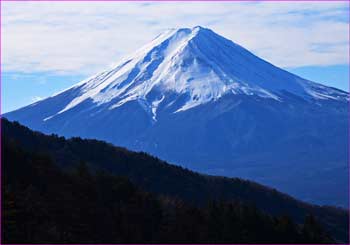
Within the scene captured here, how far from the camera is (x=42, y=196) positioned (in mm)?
28766

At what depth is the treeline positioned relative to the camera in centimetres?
2786

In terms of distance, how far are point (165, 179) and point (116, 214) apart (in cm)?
2557

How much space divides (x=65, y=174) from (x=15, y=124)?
20.6 m

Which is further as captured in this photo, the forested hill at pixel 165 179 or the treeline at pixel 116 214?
the forested hill at pixel 165 179

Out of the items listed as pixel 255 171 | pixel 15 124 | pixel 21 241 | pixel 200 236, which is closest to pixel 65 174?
pixel 200 236

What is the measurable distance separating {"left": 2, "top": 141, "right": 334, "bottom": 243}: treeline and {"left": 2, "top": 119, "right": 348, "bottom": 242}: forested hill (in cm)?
1476

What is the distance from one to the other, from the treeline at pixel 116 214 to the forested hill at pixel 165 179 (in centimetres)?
1476

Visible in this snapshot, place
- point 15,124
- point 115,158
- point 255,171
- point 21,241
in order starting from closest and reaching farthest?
point 21,241 < point 15,124 < point 115,158 < point 255,171

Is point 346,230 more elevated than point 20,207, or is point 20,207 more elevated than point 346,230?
point 346,230

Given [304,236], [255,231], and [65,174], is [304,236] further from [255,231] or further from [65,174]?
[65,174]

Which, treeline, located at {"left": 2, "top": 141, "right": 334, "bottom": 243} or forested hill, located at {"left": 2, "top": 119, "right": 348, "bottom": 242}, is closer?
treeline, located at {"left": 2, "top": 141, "right": 334, "bottom": 243}

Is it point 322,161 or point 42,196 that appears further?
point 322,161

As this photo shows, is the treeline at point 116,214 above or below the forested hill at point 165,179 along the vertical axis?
below

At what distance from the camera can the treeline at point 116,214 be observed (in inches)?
1097
